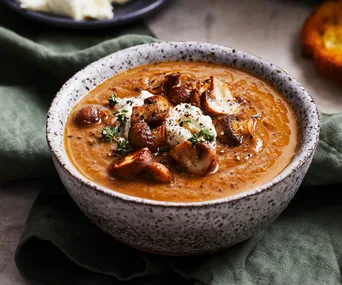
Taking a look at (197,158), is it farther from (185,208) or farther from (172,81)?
Result: (172,81)

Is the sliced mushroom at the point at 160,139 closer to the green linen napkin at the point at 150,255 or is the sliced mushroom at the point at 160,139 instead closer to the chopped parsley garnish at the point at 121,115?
the chopped parsley garnish at the point at 121,115

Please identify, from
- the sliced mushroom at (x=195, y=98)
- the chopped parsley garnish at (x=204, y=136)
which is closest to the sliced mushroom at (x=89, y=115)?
the sliced mushroom at (x=195, y=98)

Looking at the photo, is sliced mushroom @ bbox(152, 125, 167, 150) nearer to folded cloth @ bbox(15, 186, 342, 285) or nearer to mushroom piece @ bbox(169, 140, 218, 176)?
mushroom piece @ bbox(169, 140, 218, 176)

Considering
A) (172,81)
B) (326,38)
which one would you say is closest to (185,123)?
(172,81)

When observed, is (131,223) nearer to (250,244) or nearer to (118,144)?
(118,144)

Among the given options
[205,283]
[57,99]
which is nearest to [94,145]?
[57,99]

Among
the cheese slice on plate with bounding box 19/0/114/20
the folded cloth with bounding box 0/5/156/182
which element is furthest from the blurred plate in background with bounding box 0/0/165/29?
the folded cloth with bounding box 0/5/156/182
